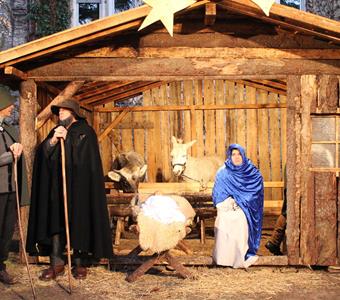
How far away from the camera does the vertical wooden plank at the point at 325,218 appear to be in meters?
6.87

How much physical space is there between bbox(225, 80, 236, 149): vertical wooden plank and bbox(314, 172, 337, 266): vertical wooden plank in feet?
18.0

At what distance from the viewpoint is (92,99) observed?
11.3 metres

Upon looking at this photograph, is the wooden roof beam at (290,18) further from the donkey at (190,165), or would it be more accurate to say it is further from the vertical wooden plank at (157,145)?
the vertical wooden plank at (157,145)

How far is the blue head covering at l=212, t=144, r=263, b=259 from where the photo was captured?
23.4 feet

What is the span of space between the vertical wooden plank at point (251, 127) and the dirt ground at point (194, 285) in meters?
5.43

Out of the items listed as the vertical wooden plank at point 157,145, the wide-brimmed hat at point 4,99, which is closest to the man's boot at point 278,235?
the wide-brimmed hat at point 4,99

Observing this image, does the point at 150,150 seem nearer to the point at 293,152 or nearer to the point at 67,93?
the point at 67,93

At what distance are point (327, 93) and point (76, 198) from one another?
354 centimetres

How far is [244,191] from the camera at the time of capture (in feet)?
23.6

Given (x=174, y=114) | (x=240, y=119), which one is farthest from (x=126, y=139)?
(x=240, y=119)

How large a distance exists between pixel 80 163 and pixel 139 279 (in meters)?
1.68

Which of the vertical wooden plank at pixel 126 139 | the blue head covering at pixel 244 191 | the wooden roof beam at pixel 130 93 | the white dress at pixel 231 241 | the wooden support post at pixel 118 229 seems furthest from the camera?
the vertical wooden plank at pixel 126 139

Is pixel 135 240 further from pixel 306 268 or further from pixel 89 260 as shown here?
pixel 306 268

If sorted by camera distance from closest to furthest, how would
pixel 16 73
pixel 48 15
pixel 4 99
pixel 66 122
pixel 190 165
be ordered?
pixel 4 99 < pixel 66 122 < pixel 16 73 < pixel 190 165 < pixel 48 15
